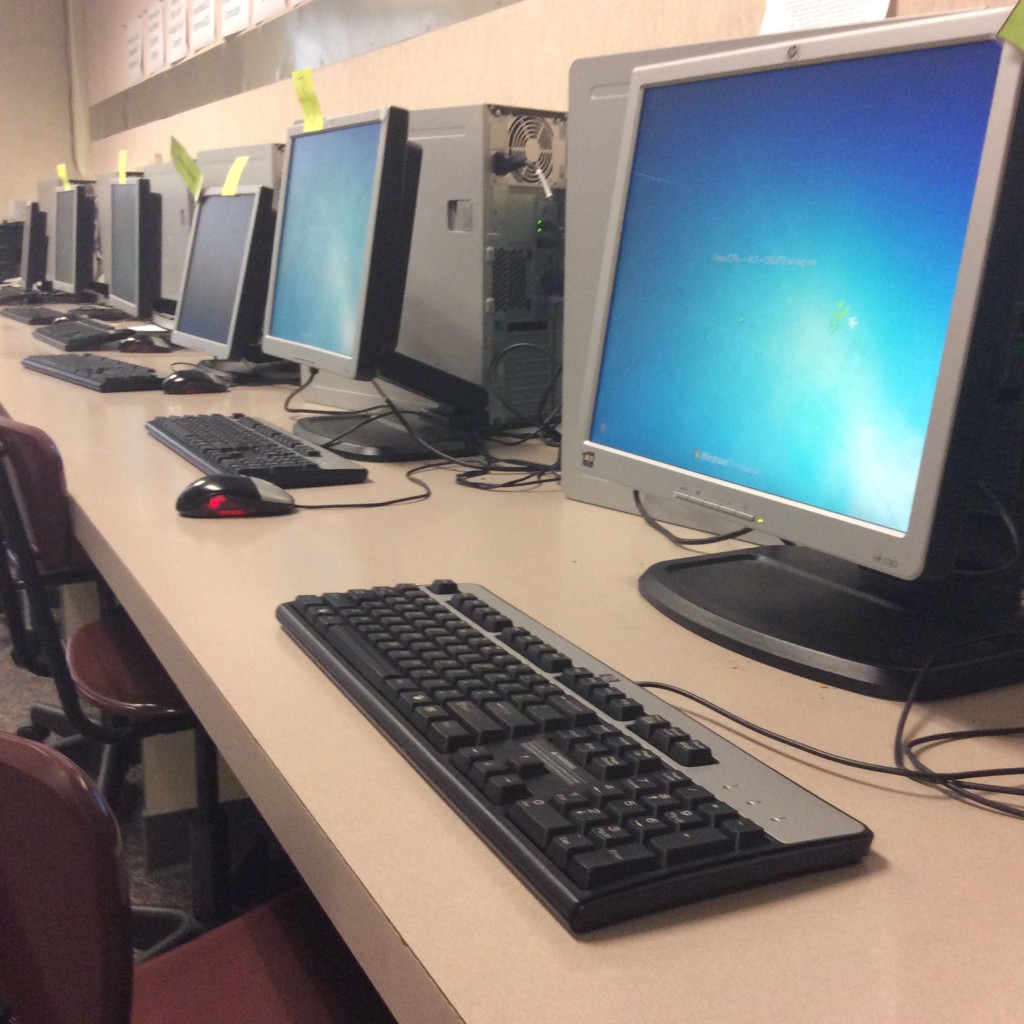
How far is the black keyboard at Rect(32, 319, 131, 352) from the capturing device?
2.29 metres

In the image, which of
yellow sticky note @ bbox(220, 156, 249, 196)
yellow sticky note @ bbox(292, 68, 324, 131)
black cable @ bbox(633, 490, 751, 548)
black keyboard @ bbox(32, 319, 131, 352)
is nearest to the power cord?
black cable @ bbox(633, 490, 751, 548)

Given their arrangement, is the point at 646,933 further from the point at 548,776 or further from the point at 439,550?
the point at 439,550

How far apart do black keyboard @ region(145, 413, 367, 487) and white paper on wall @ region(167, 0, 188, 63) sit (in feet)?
9.32

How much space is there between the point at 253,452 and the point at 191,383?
0.66m

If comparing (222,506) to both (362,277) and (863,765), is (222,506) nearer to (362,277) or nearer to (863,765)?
(362,277)

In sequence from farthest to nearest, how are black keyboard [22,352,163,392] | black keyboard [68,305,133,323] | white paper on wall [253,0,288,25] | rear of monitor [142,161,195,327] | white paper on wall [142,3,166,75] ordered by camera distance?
white paper on wall [142,3,166,75] < black keyboard [68,305,133,323] < white paper on wall [253,0,288,25] < rear of monitor [142,161,195,327] < black keyboard [22,352,163,392]

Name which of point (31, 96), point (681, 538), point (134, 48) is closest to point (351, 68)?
→ point (681, 538)

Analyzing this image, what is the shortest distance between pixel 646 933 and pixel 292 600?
43 centimetres

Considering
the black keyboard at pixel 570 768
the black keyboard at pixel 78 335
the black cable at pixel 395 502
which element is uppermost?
the black keyboard at pixel 570 768

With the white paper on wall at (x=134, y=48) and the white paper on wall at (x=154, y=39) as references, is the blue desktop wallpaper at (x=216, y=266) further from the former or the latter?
the white paper on wall at (x=134, y=48)

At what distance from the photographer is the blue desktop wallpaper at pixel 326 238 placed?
1325 mm

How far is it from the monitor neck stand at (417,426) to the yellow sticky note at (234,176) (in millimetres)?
686

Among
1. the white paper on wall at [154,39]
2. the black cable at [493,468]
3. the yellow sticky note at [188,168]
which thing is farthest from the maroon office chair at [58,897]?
the white paper on wall at [154,39]

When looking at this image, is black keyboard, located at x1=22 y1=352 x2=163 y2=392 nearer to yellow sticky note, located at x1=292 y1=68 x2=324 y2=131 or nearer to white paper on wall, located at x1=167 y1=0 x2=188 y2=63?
yellow sticky note, located at x1=292 y1=68 x2=324 y2=131
